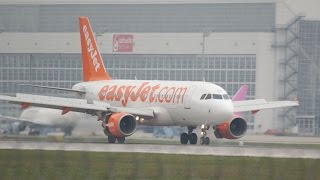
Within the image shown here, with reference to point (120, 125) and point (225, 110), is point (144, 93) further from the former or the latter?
point (225, 110)

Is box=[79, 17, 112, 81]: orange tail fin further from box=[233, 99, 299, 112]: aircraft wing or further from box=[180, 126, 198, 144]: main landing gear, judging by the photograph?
box=[180, 126, 198, 144]: main landing gear

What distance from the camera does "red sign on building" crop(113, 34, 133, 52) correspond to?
419 ft

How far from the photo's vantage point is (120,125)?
66.4 meters

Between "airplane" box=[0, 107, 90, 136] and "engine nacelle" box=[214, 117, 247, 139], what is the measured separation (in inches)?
330

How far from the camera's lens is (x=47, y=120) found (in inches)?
2982

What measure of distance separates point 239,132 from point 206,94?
3.64 meters

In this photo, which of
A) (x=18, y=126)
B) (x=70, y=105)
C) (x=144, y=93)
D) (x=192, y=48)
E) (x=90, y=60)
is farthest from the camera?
(x=192, y=48)

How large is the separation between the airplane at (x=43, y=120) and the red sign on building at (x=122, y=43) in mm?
41983

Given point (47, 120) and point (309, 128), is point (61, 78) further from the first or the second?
point (47, 120)

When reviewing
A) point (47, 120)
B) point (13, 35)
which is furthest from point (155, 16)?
point (47, 120)

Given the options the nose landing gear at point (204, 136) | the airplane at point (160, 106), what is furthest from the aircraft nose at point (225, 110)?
the nose landing gear at point (204, 136)

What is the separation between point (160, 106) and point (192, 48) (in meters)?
57.1

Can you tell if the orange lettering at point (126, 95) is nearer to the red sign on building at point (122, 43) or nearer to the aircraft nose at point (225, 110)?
Result: the aircraft nose at point (225, 110)

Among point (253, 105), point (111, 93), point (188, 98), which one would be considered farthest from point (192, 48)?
point (188, 98)
